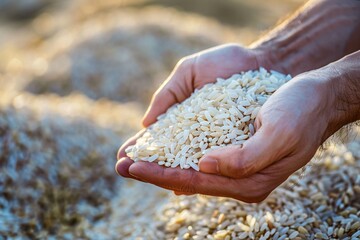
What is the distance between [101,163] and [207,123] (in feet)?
3.85

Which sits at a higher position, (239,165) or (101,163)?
(239,165)

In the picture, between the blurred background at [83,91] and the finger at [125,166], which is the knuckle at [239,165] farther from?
the blurred background at [83,91]

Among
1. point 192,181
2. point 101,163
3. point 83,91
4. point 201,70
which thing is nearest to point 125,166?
point 192,181

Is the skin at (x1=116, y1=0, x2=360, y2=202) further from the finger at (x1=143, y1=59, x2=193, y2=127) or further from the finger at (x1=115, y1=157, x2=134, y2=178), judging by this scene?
the finger at (x1=143, y1=59, x2=193, y2=127)

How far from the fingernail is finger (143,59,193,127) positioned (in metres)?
0.73

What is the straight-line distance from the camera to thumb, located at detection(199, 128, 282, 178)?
→ 4.84 ft

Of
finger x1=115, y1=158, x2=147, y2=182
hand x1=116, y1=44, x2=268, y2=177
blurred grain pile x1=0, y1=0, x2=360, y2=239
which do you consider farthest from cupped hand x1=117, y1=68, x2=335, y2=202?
hand x1=116, y1=44, x2=268, y2=177

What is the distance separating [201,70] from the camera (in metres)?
2.23

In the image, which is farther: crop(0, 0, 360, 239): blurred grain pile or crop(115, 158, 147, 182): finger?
crop(0, 0, 360, 239): blurred grain pile

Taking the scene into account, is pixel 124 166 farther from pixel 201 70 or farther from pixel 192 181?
pixel 201 70

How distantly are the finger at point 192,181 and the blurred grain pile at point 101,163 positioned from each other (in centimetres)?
37

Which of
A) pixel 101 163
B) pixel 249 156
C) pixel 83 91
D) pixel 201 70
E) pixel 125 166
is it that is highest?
pixel 201 70

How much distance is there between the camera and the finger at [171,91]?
224cm

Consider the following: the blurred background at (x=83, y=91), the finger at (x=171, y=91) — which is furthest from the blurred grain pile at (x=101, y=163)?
the finger at (x=171, y=91)
